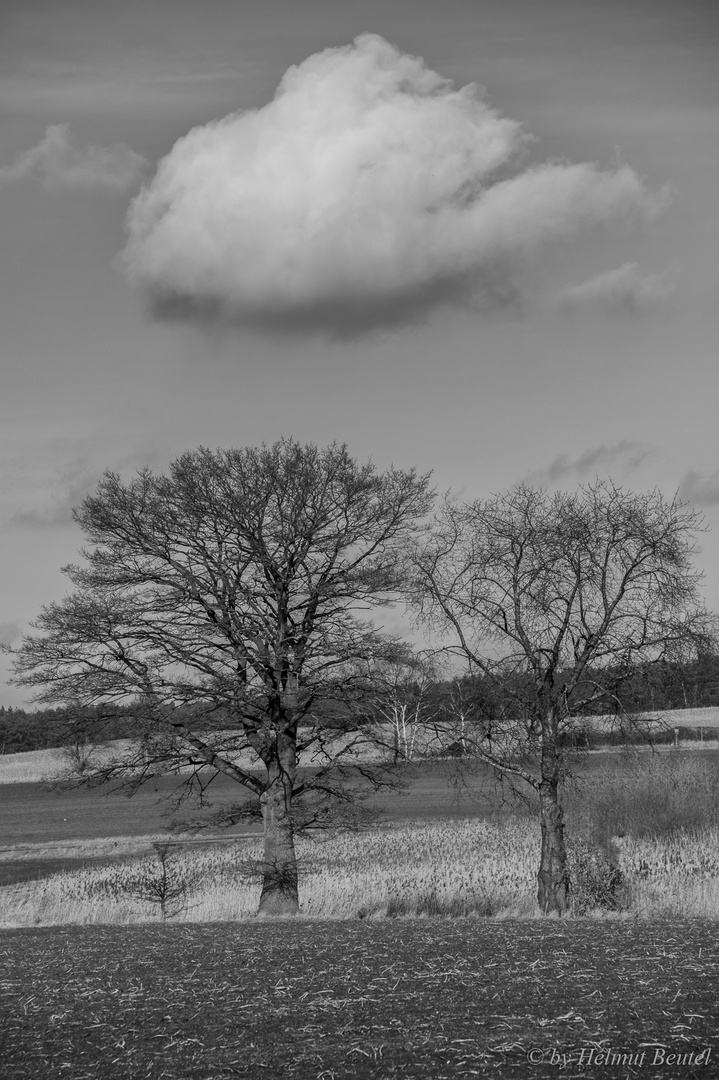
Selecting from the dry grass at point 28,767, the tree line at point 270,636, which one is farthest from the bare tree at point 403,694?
the dry grass at point 28,767

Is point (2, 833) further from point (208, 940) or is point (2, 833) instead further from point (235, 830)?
point (208, 940)

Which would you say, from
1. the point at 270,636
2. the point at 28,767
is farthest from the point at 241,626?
the point at 28,767

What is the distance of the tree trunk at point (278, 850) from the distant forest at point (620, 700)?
3526 mm

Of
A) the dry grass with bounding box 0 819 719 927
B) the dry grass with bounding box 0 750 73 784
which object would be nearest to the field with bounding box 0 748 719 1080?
the dry grass with bounding box 0 819 719 927

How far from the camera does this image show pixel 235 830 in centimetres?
5353

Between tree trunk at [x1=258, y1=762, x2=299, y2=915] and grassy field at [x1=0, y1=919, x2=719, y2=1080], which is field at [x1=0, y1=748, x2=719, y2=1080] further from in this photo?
tree trunk at [x1=258, y1=762, x2=299, y2=915]

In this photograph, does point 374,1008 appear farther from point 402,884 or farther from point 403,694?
point 402,884

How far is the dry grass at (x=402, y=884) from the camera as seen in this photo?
71.9 ft

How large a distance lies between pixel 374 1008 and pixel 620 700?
12.1m

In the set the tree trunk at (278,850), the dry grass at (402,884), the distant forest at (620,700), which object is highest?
the distant forest at (620,700)

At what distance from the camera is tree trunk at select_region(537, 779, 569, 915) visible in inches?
759

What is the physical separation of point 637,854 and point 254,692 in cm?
1192

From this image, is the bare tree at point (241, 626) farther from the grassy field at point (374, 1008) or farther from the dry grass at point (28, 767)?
the dry grass at point (28, 767)

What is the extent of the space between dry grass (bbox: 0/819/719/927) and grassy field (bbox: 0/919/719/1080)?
8736mm
